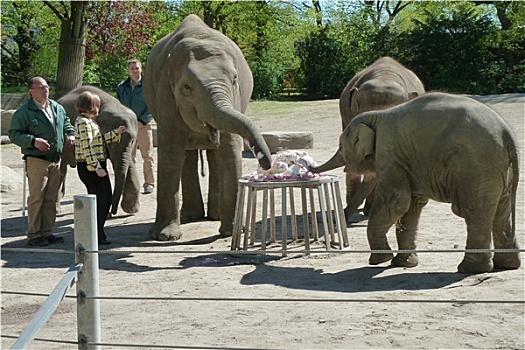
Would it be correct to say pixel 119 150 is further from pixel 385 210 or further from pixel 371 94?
pixel 385 210

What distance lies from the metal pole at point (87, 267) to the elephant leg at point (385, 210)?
4.35 metres

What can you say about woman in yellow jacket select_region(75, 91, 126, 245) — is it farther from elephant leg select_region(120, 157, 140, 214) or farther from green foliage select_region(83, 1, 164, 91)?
green foliage select_region(83, 1, 164, 91)

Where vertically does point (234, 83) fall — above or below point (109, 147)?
above

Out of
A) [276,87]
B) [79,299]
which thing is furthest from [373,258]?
[276,87]

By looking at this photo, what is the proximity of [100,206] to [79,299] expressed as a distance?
5.84m

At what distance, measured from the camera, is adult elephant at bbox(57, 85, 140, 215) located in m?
11.9

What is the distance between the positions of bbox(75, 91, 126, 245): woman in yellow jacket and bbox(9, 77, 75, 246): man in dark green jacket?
0.99 feet

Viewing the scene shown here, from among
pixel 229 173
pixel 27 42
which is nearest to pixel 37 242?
pixel 229 173

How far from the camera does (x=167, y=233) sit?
10.4 meters

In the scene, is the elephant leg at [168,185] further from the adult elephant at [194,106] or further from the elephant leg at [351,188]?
the elephant leg at [351,188]

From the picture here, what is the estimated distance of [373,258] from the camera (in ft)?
27.8

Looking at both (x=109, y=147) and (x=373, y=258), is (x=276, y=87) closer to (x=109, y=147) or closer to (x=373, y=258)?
(x=109, y=147)

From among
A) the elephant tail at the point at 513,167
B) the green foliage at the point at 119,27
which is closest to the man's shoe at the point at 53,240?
the elephant tail at the point at 513,167

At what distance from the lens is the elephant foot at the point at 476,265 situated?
791 cm
